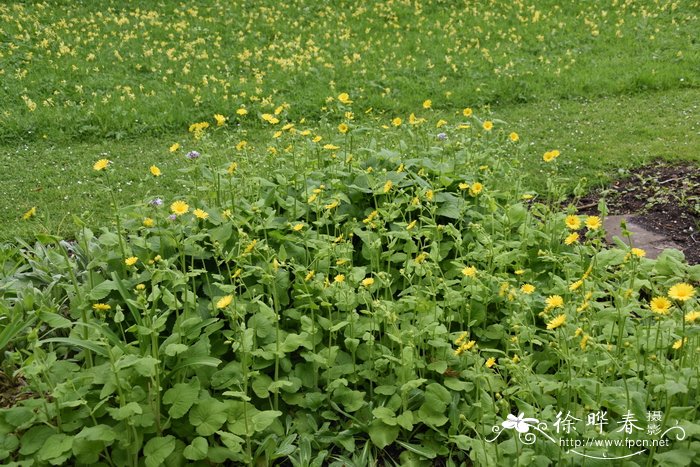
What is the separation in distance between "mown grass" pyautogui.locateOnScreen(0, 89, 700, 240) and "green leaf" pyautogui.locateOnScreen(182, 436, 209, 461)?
332cm

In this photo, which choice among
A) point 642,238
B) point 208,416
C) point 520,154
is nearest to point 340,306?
point 208,416

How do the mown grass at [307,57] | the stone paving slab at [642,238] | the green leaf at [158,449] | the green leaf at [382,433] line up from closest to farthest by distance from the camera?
the green leaf at [158,449] → the green leaf at [382,433] → the stone paving slab at [642,238] → the mown grass at [307,57]

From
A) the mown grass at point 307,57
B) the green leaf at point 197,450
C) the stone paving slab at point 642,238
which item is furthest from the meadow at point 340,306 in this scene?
the mown grass at point 307,57

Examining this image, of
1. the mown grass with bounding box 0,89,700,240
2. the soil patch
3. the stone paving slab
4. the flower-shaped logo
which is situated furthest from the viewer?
the mown grass with bounding box 0,89,700,240

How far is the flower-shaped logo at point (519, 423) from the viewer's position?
249 cm

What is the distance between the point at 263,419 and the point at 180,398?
1.21 ft

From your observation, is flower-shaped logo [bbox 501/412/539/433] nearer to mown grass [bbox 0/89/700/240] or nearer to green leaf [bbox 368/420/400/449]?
green leaf [bbox 368/420/400/449]

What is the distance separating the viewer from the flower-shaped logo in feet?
8.16

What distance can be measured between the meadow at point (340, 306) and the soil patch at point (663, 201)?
0.26 metres

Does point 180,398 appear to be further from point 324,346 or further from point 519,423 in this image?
point 519,423

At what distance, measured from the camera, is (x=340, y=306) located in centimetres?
326

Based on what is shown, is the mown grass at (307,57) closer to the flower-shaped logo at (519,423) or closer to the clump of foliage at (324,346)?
the clump of foliage at (324,346)

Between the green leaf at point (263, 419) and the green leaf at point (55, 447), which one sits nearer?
the green leaf at point (55, 447)

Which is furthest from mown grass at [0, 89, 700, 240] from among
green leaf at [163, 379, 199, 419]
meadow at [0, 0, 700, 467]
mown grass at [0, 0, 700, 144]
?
green leaf at [163, 379, 199, 419]
